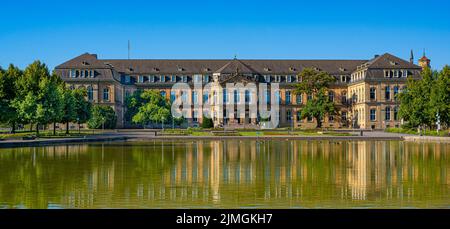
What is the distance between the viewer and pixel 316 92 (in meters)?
101

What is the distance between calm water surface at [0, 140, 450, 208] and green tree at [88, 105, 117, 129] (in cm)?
5468

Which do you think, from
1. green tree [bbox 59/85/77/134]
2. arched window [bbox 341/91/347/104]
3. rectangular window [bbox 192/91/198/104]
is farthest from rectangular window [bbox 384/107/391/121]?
green tree [bbox 59/85/77/134]

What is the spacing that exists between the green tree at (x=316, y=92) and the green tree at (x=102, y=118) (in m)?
29.7

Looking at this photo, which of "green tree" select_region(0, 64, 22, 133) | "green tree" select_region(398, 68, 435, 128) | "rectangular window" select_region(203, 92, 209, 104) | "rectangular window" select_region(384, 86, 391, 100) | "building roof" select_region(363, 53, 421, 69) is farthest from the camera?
"rectangular window" select_region(203, 92, 209, 104)

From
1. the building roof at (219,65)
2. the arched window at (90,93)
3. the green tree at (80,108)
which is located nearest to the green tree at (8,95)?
the green tree at (80,108)

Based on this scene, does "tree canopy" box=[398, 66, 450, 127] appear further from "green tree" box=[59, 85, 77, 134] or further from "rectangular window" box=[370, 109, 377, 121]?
"green tree" box=[59, 85, 77, 134]

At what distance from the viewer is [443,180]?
21.8 metres

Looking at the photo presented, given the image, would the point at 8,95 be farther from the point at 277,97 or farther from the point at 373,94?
the point at 373,94

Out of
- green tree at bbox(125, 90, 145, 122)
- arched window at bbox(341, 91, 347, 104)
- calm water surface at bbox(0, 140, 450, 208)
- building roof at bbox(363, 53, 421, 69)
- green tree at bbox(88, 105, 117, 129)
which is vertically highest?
building roof at bbox(363, 53, 421, 69)

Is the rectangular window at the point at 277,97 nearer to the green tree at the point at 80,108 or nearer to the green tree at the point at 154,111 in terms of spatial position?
the green tree at the point at 154,111

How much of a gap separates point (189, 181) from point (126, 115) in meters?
79.7

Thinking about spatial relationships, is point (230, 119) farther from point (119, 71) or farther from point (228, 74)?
point (119, 71)

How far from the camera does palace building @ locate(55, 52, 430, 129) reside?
99312 mm

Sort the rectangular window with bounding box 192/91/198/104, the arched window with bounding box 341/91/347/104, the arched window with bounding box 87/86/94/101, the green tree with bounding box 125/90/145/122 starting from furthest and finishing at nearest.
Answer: the arched window with bounding box 341/91/347/104 → the rectangular window with bounding box 192/91/198/104 → the arched window with bounding box 87/86/94/101 → the green tree with bounding box 125/90/145/122
